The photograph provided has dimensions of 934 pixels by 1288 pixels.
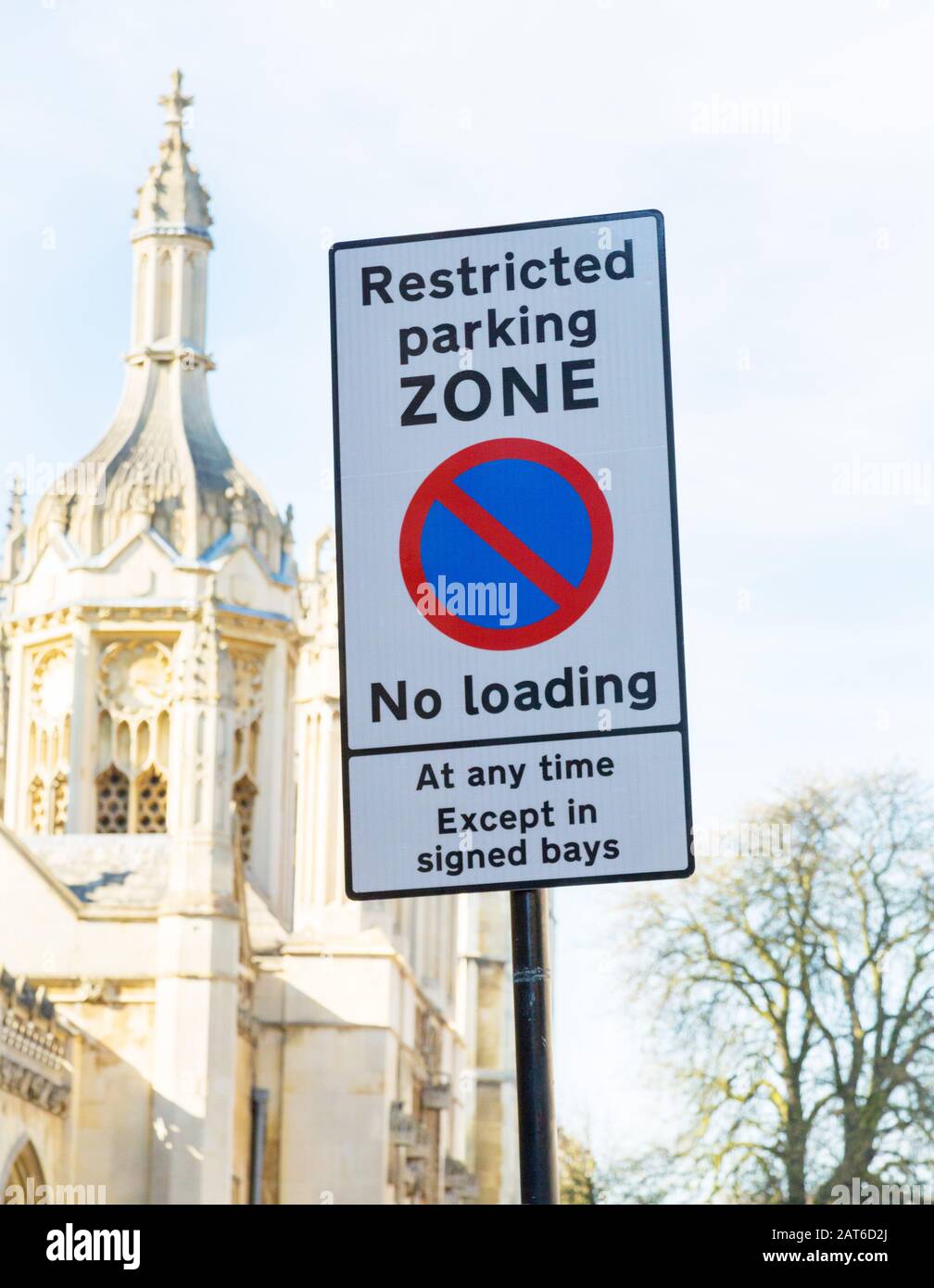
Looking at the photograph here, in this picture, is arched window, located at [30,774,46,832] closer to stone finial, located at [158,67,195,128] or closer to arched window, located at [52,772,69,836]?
arched window, located at [52,772,69,836]

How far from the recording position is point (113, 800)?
4122 centimetres

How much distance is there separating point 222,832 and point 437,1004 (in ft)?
50.2

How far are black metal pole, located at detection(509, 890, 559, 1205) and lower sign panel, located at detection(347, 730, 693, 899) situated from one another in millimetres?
93

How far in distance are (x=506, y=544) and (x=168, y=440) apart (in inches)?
1546

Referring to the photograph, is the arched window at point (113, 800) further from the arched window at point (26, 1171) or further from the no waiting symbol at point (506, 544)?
the no waiting symbol at point (506, 544)

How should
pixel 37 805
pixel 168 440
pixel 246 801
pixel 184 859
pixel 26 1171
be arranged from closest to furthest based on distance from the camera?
pixel 26 1171, pixel 184 859, pixel 246 801, pixel 37 805, pixel 168 440

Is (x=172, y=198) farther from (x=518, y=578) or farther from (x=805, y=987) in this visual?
(x=518, y=578)

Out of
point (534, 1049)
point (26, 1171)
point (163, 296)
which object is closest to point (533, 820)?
point (534, 1049)

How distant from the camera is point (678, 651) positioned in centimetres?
399

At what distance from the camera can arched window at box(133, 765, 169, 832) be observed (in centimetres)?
4094

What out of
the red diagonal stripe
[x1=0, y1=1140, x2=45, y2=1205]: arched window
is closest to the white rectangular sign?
the red diagonal stripe
